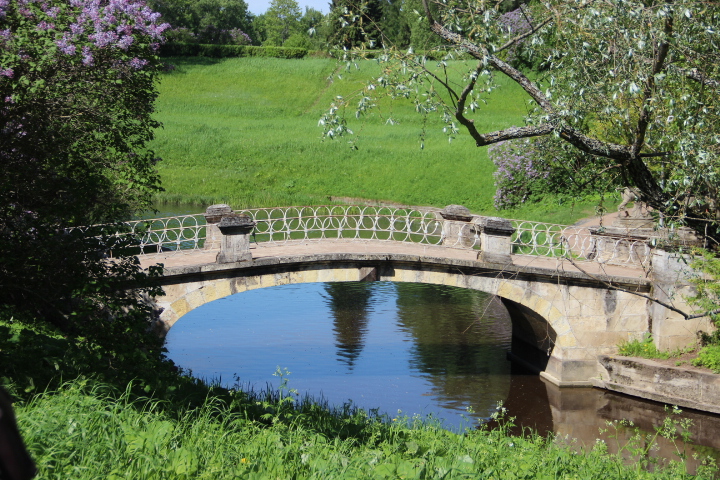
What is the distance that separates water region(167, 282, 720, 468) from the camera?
1480 cm

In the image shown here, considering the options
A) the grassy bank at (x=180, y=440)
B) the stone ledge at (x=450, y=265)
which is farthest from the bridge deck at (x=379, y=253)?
the grassy bank at (x=180, y=440)

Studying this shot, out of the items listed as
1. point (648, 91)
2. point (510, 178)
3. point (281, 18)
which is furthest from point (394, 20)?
point (648, 91)

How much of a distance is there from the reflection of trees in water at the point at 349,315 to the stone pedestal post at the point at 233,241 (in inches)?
153

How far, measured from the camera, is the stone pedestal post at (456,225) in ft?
60.7

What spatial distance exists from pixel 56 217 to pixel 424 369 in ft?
32.2

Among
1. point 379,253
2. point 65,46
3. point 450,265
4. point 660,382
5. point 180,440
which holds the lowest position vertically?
point 660,382

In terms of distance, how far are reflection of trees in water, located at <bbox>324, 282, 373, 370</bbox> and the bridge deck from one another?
2.61 metres

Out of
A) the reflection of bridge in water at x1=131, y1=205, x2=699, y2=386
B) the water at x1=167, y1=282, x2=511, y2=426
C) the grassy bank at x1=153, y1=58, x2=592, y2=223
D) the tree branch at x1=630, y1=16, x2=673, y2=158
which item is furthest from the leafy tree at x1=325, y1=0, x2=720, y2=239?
the grassy bank at x1=153, y1=58, x2=592, y2=223

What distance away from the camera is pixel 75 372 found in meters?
7.03

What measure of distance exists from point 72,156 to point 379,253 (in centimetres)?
685

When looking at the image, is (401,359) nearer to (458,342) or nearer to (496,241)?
(458,342)

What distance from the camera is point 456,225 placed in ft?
62.1

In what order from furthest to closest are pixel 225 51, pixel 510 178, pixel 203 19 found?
pixel 203 19
pixel 225 51
pixel 510 178

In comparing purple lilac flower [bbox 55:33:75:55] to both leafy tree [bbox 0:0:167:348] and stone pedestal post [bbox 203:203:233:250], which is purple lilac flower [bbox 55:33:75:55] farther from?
stone pedestal post [bbox 203:203:233:250]
